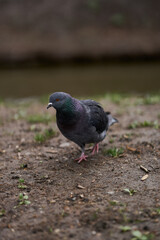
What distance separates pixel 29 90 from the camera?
11.7m

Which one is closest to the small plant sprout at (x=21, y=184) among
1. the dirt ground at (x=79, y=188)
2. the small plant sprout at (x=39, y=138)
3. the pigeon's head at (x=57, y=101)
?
the dirt ground at (x=79, y=188)

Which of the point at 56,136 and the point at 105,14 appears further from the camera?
the point at 105,14

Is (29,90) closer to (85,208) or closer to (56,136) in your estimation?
(56,136)

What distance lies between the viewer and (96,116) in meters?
4.06

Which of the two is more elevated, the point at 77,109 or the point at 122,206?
the point at 77,109

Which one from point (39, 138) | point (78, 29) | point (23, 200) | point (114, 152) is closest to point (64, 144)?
point (39, 138)

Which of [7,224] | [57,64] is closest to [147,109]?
[7,224]

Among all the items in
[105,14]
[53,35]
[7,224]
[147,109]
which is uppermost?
[105,14]

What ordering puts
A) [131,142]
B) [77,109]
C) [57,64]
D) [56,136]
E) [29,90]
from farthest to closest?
[57,64] < [29,90] < [56,136] < [131,142] < [77,109]

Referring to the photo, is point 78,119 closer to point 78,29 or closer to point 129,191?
point 129,191

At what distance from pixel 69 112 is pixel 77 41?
13704mm

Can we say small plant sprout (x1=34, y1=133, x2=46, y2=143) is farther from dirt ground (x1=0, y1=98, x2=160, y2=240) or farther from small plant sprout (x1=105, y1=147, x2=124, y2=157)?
small plant sprout (x1=105, y1=147, x2=124, y2=157)

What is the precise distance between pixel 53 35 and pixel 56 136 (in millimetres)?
13056

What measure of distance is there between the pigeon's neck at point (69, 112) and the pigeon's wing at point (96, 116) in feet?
0.99
